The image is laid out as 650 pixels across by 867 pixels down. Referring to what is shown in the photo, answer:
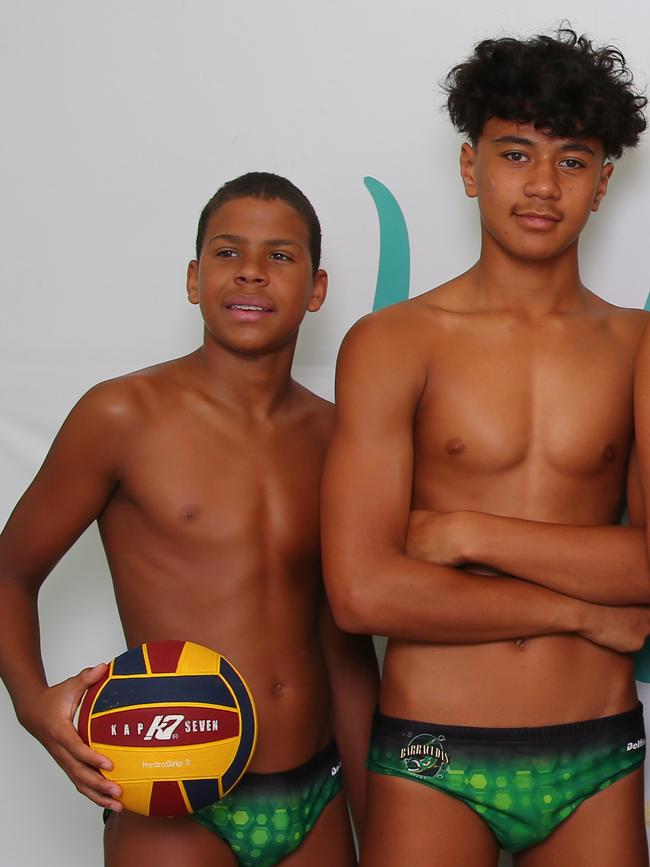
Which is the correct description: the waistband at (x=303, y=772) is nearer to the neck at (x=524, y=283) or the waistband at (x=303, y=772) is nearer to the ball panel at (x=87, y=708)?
the ball panel at (x=87, y=708)

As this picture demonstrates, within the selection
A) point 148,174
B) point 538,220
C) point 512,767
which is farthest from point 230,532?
point 148,174

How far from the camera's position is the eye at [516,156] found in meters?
2.06

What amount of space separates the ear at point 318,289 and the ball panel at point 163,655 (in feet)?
2.59

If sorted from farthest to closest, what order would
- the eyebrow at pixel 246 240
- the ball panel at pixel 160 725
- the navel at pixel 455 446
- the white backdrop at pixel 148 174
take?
the white backdrop at pixel 148 174
the eyebrow at pixel 246 240
the navel at pixel 455 446
the ball panel at pixel 160 725

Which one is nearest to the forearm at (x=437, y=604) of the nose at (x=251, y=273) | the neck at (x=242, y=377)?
the neck at (x=242, y=377)

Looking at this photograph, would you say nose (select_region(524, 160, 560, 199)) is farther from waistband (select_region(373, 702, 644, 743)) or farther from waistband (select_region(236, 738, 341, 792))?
waistband (select_region(236, 738, 341, 792))

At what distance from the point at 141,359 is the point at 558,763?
1.38m

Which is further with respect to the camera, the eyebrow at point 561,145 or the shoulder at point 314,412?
the shoulder at point 314,412

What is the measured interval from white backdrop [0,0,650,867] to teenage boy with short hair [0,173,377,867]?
47 centimetres

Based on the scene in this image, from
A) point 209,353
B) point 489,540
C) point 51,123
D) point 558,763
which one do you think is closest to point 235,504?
point 209,353

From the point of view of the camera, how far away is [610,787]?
1941mm

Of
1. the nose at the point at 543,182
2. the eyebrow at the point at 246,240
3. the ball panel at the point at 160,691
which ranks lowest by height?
the ball panel at the point at 160,691

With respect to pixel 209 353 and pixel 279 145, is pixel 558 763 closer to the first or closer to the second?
pixel 209 353

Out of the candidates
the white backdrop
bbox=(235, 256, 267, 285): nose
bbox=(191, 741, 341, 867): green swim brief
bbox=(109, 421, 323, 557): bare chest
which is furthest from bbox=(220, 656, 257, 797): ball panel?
the white backdrop
